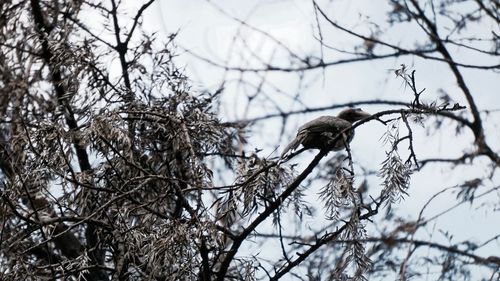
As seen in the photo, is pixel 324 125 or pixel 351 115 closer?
pixel 324 125

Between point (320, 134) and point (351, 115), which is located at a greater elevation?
point (351, 115)

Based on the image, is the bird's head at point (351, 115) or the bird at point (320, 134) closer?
the bird at point (320, 134)

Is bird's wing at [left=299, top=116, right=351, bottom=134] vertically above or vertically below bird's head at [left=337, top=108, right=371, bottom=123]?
below

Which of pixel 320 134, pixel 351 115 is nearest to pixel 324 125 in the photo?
pixel 320 134

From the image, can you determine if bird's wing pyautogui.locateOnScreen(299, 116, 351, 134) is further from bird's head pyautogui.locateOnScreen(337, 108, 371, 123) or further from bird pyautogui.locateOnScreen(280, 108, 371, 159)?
bird's head pyautogui.locateOnScreen(337, 108, 371, 123)

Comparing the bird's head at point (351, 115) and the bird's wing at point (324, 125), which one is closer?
the bird's wing at point (324, 125)

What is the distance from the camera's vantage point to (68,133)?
14.5ft

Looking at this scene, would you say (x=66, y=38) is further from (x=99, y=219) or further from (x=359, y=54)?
(x=359, y=54)

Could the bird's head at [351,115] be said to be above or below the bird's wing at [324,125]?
above

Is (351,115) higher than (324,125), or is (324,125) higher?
(351,115)

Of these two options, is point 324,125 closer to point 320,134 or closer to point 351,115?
point 320,134

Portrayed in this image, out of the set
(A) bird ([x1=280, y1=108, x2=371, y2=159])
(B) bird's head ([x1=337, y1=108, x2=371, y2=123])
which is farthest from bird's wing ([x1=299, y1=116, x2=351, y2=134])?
(B) bird's head ([x1=337, y1=108, x2=371, y2=123])

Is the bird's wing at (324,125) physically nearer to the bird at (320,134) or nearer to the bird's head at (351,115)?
the bird at (320,134)


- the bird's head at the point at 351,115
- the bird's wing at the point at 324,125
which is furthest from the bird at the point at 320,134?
the bird's head at the point at 351,115
